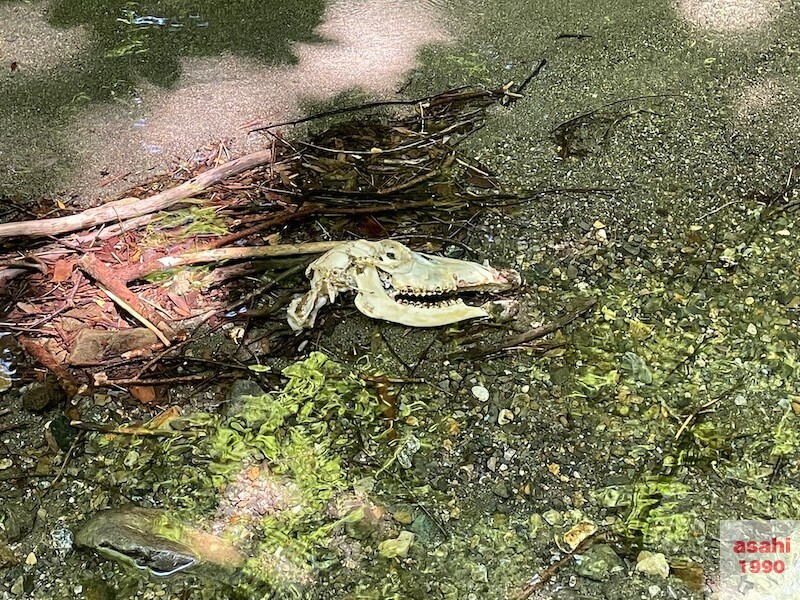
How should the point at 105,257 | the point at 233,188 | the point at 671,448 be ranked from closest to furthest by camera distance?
the point at 671,448 < the point at 105,257 < the point at 233,188

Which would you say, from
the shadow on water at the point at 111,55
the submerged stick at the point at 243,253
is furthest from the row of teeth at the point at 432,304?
the shadow on water at the point at 111,55

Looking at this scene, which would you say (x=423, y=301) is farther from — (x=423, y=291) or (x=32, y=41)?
(x=32, y=41)

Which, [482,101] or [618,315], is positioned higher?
[482,101]

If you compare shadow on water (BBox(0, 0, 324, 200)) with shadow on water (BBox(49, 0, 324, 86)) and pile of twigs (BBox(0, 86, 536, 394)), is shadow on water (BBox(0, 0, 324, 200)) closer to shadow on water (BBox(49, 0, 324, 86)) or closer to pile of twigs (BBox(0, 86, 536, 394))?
shadow on water (BBox(49, 0, 324, 86))

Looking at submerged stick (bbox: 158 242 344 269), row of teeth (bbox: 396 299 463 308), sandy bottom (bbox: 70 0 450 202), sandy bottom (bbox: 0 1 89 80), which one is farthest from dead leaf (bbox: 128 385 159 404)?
sandy bottom (bbox: 0 1 89 80)

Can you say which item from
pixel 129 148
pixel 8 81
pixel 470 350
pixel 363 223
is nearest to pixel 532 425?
pixel 470 350

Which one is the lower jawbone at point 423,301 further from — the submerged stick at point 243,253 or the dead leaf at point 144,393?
the dead leaf at point 144,393

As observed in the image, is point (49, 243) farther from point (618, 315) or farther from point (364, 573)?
point (618, 315)
